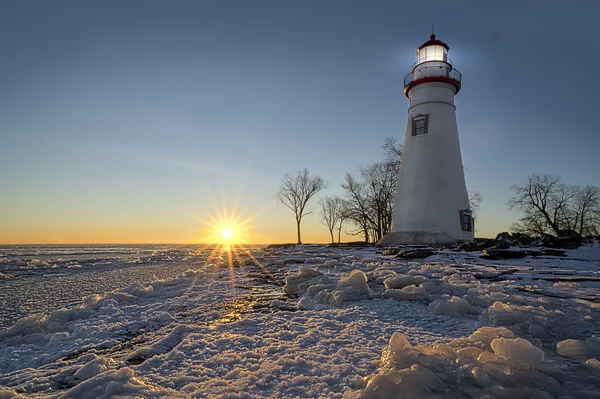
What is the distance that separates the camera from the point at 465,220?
17656mm

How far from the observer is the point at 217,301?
392cm

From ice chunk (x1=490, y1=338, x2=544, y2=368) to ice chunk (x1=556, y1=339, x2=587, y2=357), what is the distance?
1.61ft

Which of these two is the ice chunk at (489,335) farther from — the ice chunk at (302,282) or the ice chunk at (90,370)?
the ice chunk at (302,282)

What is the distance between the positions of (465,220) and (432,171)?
364cm

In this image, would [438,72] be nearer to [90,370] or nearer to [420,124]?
[420,124]

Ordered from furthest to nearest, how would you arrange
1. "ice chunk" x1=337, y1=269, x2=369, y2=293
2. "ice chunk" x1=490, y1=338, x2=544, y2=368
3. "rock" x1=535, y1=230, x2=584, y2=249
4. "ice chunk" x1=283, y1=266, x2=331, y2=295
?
"rock" x1=535, y1=230, x2=584, y2=249, "ice chunk" x1=283, y1=266, x2=331, y2=295, "ice chunk" x1=337, y1=269, x2=369, y2=293, "ice chunk" x1=490, y1=338, x2=544, y2=368

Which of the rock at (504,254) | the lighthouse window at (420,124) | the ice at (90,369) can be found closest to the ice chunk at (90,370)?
the ice at (90,369)

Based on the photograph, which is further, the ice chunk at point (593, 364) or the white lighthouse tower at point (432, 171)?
the white lighthouse tower at point (432, 171)

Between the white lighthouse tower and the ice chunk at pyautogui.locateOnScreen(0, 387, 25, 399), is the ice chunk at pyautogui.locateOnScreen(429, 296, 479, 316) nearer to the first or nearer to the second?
the ice chunk at pyautogui.locateOnScreen(0, 387, 25, 399)

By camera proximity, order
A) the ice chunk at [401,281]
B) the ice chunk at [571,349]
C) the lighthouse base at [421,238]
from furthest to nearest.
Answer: the lighthouse base at [421,238] → the ice chunk at [401,281] → the ice chunk at [571,349]

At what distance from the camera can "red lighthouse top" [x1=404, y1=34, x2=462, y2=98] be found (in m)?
18.2

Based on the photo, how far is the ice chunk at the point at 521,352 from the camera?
154cm

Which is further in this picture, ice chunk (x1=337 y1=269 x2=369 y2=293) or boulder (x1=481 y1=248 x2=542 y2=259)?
boulder (x1=481 y1=248 x2=542 y2=259)

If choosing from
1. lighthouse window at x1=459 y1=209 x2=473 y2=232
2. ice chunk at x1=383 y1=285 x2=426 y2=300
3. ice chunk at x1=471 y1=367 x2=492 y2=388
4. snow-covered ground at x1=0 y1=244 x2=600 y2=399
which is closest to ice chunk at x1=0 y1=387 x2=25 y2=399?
snow-covered ground at x1=0 y1=244 x2=600 y2=399
